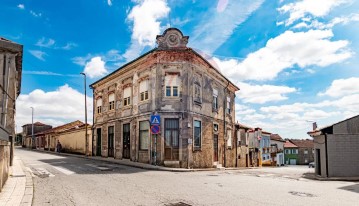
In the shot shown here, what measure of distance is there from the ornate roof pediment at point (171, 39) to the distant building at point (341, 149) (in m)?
10.2

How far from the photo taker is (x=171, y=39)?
1922 cm

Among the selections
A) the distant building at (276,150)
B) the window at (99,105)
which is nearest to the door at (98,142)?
the window at (99,105)

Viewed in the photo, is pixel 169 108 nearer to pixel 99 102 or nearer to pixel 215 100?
pixel 215 100

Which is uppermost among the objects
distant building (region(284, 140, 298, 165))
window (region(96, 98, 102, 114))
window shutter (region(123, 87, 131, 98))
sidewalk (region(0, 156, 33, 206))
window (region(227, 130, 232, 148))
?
window shutter (region(123, 87, 131, 98))

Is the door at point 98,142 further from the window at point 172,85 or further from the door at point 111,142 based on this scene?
the window at point 172,85

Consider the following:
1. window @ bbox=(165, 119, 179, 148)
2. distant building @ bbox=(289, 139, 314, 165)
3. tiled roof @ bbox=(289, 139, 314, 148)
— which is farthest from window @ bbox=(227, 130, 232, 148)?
tiled roof @ bbox=(289, 139, 314, 148)

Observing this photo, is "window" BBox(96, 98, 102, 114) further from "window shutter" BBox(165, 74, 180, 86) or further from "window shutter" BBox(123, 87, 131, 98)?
"window shutter" BBox(165, 74, 180, 86)

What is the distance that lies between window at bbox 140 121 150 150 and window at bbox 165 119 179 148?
5.33 feet

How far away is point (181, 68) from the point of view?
19.2m

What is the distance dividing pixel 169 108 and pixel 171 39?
4.69 m

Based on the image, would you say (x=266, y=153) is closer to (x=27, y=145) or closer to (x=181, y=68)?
(x=181, y=68)

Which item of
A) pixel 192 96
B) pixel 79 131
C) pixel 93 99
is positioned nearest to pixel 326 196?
pixel 192 96

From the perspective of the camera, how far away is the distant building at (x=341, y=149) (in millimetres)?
15141

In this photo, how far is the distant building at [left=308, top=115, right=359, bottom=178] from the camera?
1514 cm
